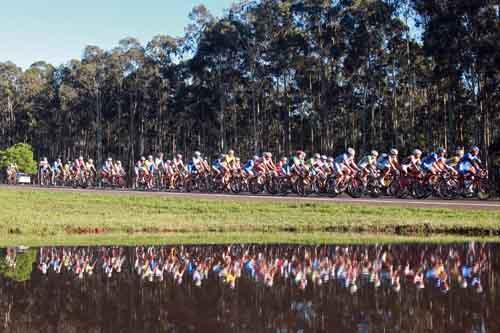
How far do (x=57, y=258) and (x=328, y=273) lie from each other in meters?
4.46

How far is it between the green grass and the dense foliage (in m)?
51.9

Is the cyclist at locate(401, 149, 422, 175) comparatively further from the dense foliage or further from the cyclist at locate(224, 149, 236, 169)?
the dense foliage

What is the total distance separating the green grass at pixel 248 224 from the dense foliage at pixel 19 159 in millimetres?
51904

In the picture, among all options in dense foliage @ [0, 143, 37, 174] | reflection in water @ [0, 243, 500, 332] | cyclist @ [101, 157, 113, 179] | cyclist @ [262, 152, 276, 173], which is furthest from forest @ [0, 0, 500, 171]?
reflection in water @ [0, 243, 500, 332]

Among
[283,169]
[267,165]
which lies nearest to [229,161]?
[267,165]

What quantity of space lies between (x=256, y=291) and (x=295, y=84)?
178 ft

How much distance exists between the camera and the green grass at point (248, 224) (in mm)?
13734

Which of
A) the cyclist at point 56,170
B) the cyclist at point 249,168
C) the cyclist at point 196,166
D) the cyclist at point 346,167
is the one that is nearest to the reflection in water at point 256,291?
the cyclist at point 346,167

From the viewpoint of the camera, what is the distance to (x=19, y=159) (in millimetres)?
70938

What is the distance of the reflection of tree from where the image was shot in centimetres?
880

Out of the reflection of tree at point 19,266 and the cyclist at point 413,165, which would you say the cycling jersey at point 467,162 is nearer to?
the cyclist at point 413,165

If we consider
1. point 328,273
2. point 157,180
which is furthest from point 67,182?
point 328,273

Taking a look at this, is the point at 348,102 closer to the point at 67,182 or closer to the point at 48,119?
the point at 67,182

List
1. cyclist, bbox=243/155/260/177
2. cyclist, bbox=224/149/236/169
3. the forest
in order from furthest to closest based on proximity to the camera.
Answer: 1. the forest
2. cyclist, bbox=224/149/236/169
3. cyclist, bbox=243/155/260/177
